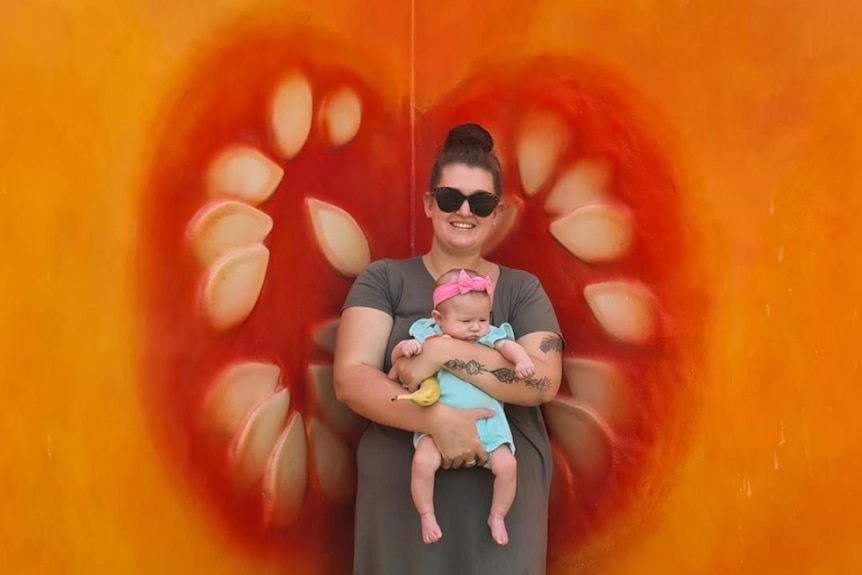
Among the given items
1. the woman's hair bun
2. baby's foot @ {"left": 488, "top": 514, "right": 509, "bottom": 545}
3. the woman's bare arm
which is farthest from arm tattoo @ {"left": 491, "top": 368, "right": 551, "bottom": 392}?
the woman's hair bun

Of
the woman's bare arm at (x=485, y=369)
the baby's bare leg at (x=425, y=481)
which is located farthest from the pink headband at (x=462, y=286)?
the baby's bare leg at (x=425, y=481)

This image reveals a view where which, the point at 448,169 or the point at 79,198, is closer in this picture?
the point at 79,198

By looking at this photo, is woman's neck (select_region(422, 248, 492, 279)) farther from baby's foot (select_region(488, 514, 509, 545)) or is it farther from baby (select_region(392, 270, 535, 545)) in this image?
baby's foot (select_region(488, 514, 509, 545))

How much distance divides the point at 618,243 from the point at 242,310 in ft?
3.20

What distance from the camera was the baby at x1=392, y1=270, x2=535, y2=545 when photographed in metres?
1.95

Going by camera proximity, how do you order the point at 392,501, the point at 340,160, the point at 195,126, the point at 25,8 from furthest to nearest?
the point at 340,160, the point at 392,501, the point at 195,126, the point at 25,8

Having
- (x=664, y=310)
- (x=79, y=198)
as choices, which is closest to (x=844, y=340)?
(x=664, y=310)

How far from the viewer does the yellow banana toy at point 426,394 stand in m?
1.90

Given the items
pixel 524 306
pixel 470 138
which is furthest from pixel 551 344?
pixel 470 138

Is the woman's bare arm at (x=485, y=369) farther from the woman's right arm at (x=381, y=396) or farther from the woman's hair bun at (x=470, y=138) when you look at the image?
the woman's hair bun at (x=470, y=138)

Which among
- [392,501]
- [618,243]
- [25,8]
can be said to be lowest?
[392,501]

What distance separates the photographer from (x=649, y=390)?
2.23m

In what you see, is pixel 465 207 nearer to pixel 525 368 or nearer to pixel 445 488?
pixel 525 368

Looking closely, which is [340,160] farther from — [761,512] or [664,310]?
[761,512]
